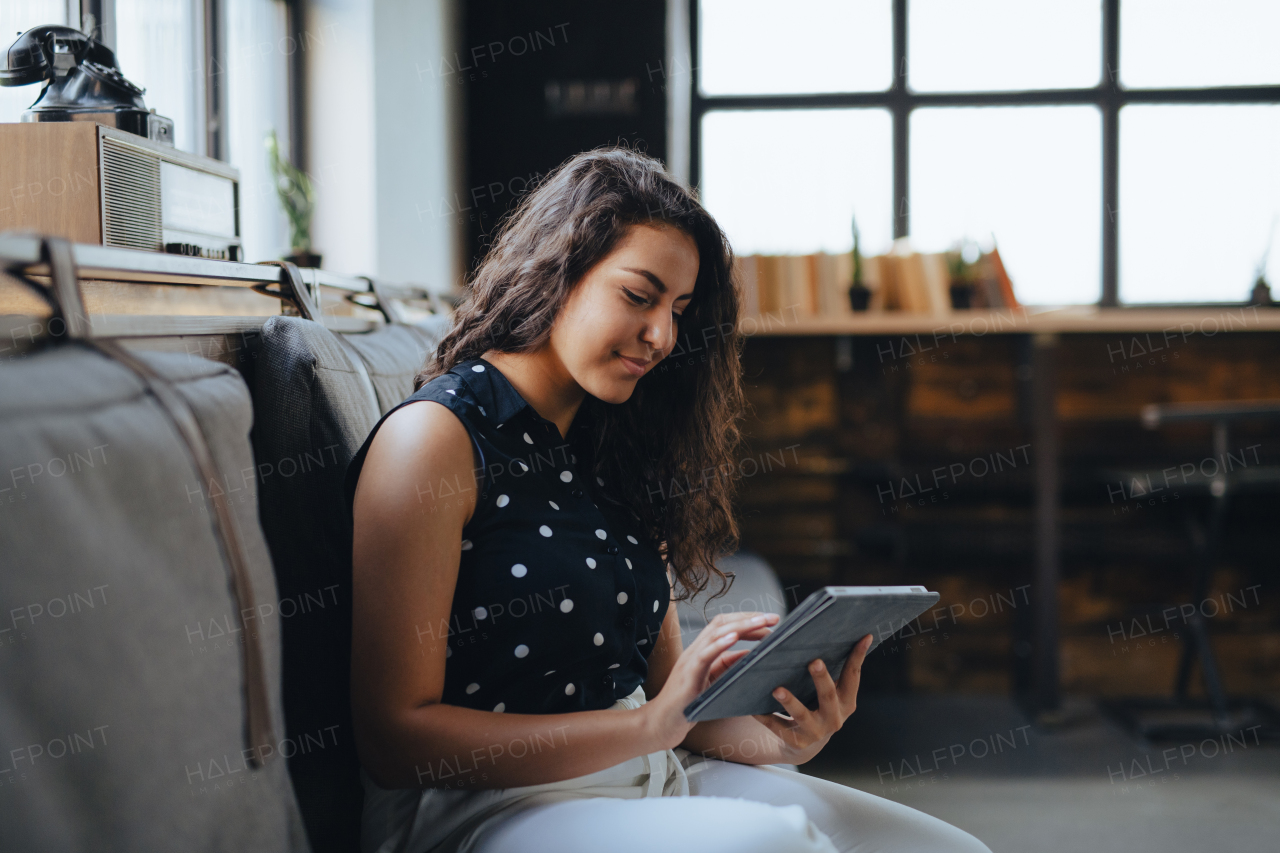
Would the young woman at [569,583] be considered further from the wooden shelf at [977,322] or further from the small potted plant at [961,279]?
the small potted plant at [961,279]

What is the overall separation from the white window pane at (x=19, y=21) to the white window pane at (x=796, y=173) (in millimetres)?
2278

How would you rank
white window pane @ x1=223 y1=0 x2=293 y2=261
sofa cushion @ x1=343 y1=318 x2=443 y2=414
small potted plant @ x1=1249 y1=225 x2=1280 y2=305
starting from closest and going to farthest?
sofa cushion @ x1=343 y1=318 x2=443 y2=414 → white window pane @ x1=223 y1=0 x2=293 y2=261 → small potted plant @ x1=1249 y1=225 x2=1280 y2=305

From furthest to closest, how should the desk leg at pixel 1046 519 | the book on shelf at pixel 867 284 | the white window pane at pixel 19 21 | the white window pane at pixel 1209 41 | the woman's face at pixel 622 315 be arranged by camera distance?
the white window pane at pixel 1209 41, the book on shelf at pixel 867 284, the desk leg at pixel 1046 519, the white window pane at pixel 19 21, the woman's face at pixel 622 315

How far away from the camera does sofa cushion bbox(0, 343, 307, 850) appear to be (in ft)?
1.80

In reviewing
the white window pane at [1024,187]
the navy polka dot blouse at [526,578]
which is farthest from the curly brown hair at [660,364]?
the white window pane at [1024,187]

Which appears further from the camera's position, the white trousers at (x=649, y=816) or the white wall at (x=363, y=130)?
the white wall at (x=363, y=130)

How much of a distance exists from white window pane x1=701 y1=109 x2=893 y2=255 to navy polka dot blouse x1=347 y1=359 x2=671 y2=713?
99.4 inches

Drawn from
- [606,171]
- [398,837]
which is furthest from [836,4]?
[398,837]

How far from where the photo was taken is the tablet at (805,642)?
850 millimetres

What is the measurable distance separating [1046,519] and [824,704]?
6.76 feet

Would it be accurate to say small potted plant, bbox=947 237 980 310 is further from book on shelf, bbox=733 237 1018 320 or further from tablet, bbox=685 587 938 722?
tablet, bbox=685 587 938 722

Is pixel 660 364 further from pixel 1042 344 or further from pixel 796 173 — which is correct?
pixel 796 173

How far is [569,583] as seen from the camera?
38.9 inches

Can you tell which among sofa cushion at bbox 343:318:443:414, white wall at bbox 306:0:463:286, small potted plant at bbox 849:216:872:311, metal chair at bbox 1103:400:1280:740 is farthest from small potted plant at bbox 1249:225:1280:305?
sofa cushion at bbox 343:318:443:414
